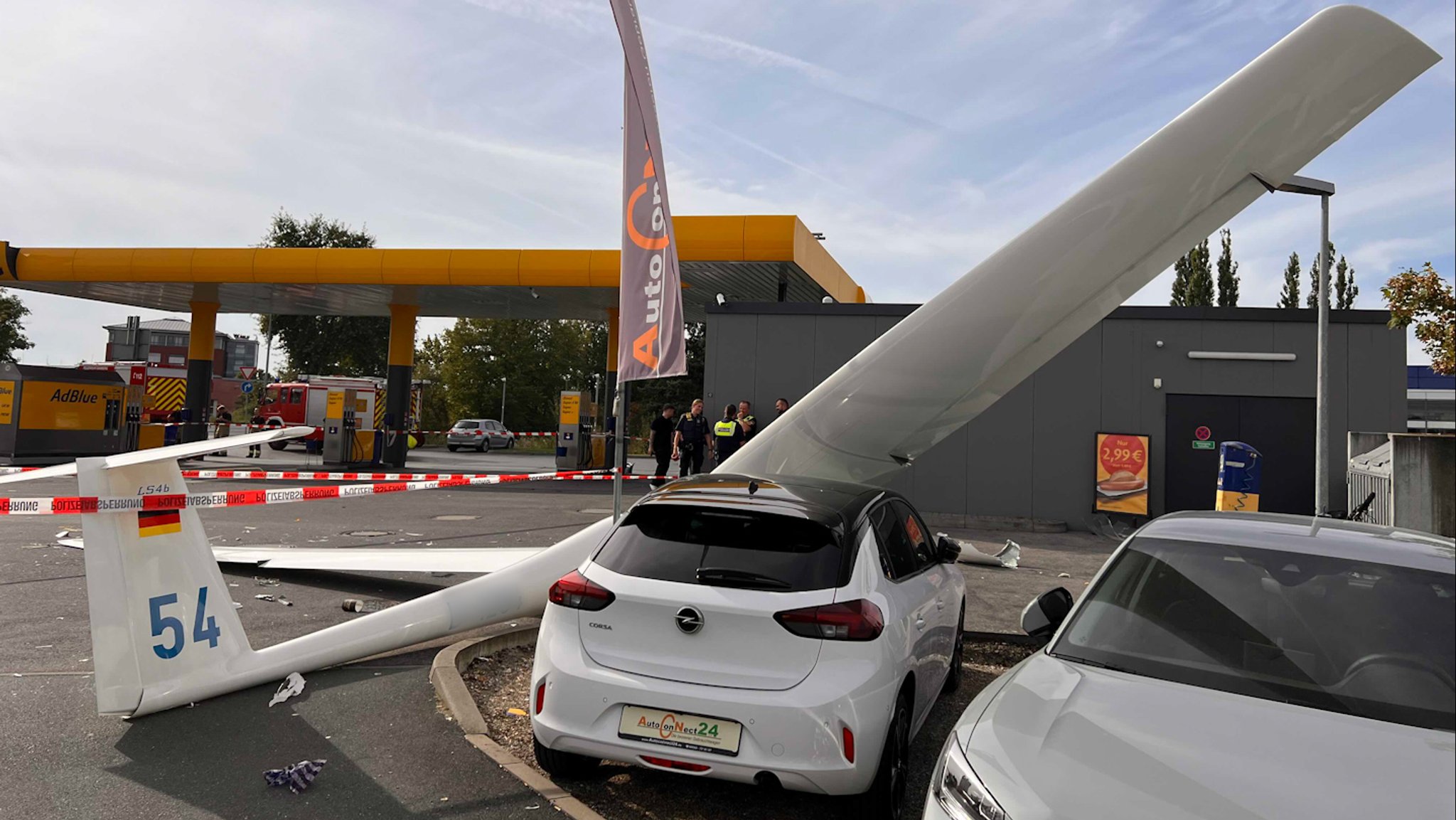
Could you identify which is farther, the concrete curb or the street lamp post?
the street lamp post

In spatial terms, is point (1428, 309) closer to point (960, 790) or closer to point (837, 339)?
point (837, 339)

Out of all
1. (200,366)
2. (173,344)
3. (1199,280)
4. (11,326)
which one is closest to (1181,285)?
(1199,280)

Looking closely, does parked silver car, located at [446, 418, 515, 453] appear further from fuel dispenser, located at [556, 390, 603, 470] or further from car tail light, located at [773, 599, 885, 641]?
car tail light, located at [773, 599, 885, 641]

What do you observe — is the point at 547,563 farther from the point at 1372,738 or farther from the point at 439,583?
the point at 1372,738

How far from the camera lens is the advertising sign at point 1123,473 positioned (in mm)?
14508

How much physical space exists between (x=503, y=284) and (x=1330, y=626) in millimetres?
20888

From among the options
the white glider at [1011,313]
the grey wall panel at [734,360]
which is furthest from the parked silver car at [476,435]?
the white glider at [1011,313]

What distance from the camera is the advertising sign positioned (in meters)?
14.5

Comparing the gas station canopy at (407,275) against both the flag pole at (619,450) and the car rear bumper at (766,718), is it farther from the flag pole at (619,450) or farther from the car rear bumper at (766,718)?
the car rear bumper at (766,718)

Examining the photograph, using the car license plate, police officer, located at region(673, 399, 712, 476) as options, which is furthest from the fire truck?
the car license plate

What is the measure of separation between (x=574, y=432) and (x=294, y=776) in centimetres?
2088

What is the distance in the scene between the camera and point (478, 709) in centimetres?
486

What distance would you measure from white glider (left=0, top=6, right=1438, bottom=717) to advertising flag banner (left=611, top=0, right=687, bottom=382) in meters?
1.04

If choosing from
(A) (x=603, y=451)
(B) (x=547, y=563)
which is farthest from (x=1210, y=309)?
(A) (x=603, y=451)
